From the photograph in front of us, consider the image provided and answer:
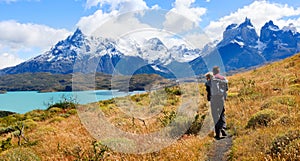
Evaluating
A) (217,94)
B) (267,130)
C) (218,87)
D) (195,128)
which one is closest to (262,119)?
(267,130)

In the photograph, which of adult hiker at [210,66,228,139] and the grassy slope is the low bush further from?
adult hiker at [210,66,228,139]

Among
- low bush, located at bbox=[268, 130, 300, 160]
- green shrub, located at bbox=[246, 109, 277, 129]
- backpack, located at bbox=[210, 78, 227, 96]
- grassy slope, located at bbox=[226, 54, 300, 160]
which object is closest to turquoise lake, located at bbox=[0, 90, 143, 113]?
backpack, located at bbox=[210, 78, 227, 96]

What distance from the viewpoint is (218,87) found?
12219 mm

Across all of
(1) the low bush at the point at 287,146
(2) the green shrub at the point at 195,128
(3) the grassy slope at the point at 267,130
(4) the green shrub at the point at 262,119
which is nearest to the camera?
(1) the low bush at the point at 287,146

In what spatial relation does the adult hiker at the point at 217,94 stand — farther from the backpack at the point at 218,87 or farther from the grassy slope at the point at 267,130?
the grassy slope at the point at 267,130

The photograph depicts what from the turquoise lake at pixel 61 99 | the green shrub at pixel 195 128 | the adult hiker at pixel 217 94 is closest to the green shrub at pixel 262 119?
the adult hiker at pixel 217 94

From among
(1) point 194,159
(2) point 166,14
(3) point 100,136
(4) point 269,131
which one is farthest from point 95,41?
(4) point 269,131

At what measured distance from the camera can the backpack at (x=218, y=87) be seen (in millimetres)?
12195

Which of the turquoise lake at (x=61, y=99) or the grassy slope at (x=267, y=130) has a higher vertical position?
the turquoise lake at (x=61, y=99)

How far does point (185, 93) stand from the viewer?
84.4ft

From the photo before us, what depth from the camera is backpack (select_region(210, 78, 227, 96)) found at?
12195 millimetres

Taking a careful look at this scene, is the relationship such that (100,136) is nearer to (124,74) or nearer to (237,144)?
(124,74)

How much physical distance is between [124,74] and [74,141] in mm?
3391

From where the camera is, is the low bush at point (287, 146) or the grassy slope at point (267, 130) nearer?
the low bush at point (287, 146)
